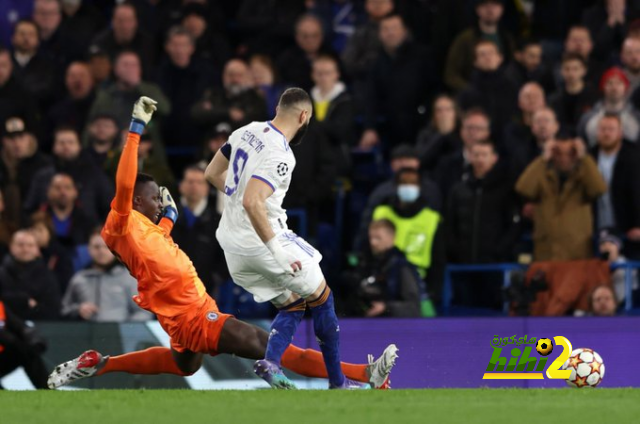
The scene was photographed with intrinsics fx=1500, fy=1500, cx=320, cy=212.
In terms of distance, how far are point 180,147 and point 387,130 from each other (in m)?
2.34

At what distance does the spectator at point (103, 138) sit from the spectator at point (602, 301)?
5.35 meters

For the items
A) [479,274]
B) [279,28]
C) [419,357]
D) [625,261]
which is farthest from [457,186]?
[279,28]

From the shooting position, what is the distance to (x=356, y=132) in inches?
673

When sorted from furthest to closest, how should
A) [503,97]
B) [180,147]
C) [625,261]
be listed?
[180,147], [503,97], [625,261]

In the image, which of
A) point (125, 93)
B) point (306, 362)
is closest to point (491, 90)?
point (125, 93)

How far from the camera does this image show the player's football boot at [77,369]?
10.7 m

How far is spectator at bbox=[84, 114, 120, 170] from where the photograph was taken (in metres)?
15.8

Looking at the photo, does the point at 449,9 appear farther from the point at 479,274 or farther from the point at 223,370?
the point at 223,370

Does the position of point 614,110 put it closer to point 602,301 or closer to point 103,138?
point 602,301

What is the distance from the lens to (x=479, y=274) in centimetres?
1484

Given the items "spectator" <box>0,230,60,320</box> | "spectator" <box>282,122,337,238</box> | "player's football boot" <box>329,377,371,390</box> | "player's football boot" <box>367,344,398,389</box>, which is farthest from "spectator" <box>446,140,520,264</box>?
"player's football boot" <box>329,377,371,390</box>

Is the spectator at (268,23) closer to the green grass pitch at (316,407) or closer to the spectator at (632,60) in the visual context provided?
the spectator at (632,60)

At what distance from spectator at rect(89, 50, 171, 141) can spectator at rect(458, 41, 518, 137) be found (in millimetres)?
3403

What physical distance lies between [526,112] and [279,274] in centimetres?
596
